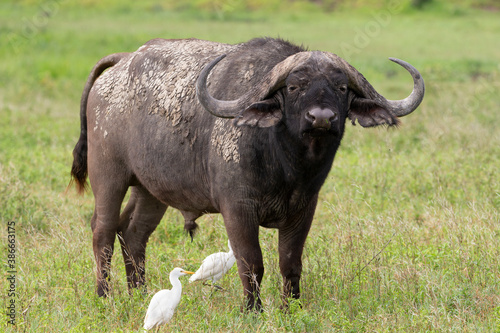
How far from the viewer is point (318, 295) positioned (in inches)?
201

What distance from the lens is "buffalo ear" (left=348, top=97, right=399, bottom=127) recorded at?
4281mm

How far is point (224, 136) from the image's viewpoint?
470 cm

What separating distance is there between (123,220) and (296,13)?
29.9 m

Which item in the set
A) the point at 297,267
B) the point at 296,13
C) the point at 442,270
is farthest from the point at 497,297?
the point at 296,13

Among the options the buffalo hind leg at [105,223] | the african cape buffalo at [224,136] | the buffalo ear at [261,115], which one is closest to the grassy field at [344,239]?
the buffalo hind leg at [105,223]

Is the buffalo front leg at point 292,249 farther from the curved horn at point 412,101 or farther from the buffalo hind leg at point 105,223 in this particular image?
the buffalo hind leg at point 105,223

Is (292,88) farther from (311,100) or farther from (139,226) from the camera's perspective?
(139,226)

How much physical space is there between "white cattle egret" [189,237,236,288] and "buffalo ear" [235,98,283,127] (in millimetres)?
1375

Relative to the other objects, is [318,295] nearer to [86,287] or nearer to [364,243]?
[364,243]

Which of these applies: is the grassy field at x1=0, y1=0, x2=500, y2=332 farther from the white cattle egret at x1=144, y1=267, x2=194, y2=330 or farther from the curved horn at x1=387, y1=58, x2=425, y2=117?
the curved horn at x1=387, y1=58, x2=425, y2=117

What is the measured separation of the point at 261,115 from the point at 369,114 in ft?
2.23

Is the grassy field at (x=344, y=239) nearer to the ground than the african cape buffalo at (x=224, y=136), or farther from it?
nearer to the ground

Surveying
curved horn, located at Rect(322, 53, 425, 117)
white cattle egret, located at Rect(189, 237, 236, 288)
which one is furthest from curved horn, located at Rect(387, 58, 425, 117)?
white cattle egret, located at Rect(189, 237, 236, 288)

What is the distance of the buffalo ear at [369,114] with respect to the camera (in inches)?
169
